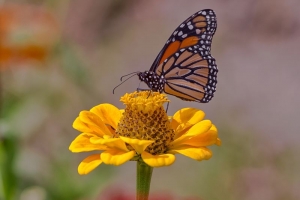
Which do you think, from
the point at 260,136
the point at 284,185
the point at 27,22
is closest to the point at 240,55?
the point at 260,136

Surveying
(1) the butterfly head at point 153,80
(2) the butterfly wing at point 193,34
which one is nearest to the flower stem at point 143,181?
(1) the butterfly head at point 153,80

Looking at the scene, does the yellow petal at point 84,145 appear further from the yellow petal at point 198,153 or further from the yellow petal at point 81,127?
the yellow petal at point 198,153

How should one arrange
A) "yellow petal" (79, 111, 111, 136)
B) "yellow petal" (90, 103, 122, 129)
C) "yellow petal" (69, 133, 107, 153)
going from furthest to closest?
"yellow petal" (90, 103, 122, 129)
"yellow petal" (79, 111, 111, 136)
"yellow petal" (69, 133, 107, 153)

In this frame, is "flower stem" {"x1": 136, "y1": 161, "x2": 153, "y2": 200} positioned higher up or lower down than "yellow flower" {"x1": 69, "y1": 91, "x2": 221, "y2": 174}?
lower down

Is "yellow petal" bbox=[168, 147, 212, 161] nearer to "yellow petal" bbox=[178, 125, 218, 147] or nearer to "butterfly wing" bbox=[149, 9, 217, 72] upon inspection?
"yellow petal" bbox=[178, 125, 218, 147]

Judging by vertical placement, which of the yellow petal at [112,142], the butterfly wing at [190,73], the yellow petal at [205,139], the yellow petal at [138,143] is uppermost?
the butterfly wing at [190,73]

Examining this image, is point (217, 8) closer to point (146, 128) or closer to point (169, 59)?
point (169, 59)

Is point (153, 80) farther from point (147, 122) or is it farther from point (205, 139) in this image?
point (205, 139)

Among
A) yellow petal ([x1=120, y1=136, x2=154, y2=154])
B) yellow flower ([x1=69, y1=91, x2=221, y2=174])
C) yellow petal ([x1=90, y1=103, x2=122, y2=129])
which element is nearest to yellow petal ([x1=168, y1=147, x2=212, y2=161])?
yellow flower ([x1=69, y1=91, x2=221, y2=174])
